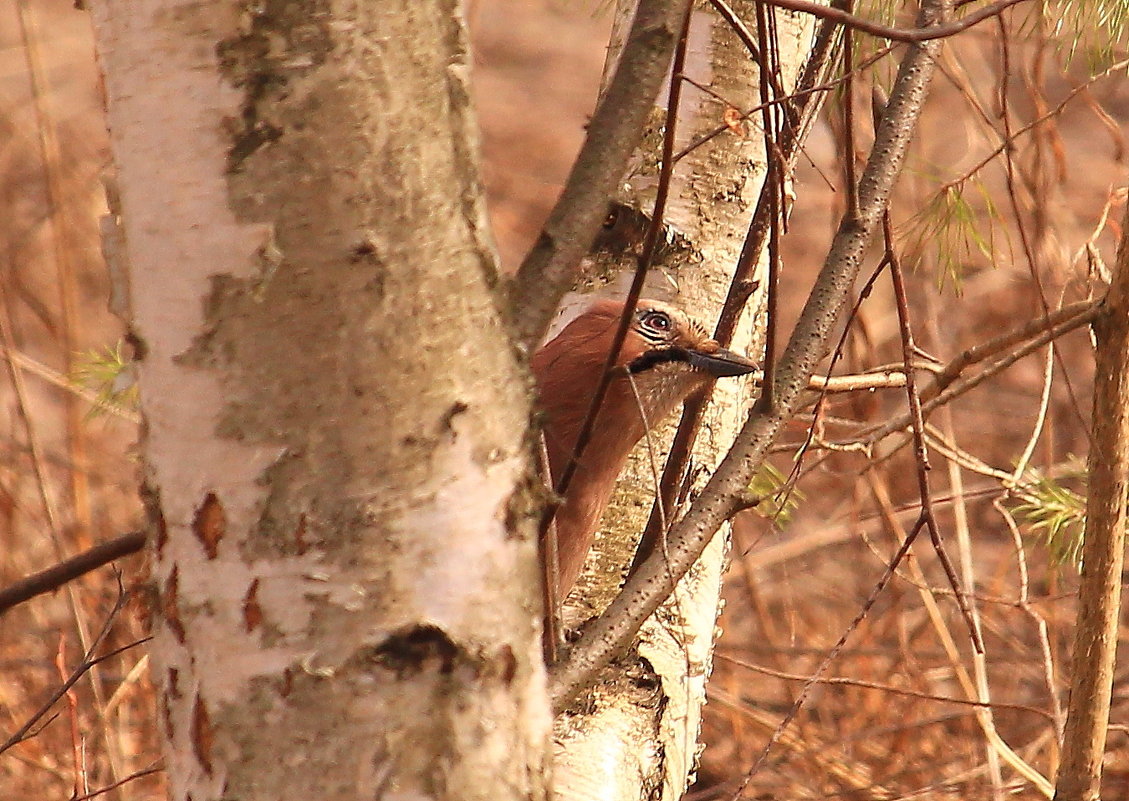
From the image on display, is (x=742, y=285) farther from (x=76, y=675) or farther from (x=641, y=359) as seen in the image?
(x=76, y=675)

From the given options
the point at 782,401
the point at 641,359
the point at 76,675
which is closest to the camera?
the point at 76,675

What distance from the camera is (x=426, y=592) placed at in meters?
1.03

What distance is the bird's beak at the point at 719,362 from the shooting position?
6.89ft

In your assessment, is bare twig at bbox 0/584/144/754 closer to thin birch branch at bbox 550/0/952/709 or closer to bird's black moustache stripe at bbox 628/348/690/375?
thin birch branch at bbox 550/0/952/709

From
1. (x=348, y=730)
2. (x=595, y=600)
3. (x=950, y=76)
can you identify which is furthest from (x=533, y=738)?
(x=950, y=76)

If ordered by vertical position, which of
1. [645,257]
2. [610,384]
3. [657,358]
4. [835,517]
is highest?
[835,517]

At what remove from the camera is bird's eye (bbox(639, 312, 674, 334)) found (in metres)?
2.32

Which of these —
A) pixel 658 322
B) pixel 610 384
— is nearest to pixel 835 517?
pixel 658 322

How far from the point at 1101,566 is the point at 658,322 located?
81 cm

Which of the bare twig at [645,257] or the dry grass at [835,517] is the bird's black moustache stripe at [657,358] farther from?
the bare twig at [645,257]

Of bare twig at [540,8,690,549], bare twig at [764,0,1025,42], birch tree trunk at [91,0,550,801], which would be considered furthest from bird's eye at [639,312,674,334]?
birch tree trunk at [91,0,550,801]

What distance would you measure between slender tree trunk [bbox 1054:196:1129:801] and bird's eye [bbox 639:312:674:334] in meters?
0.69

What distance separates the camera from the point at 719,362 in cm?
214

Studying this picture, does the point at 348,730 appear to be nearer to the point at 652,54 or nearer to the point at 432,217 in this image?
the point at 432,217
